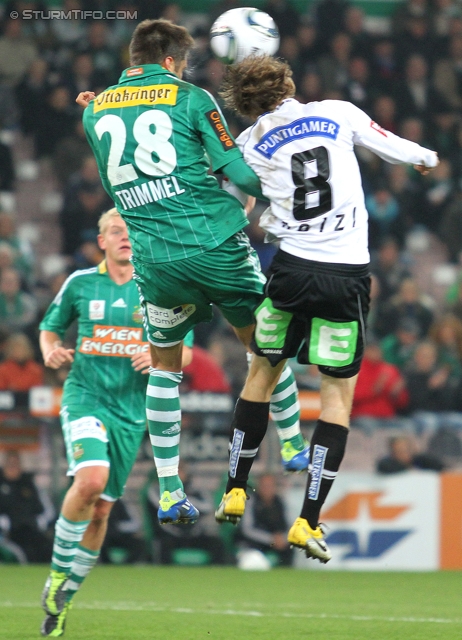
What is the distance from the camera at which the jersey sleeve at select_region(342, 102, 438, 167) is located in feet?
17.9

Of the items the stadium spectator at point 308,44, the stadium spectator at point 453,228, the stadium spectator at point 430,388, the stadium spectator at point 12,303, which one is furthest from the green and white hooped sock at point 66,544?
the stadium spectator at point 308,44

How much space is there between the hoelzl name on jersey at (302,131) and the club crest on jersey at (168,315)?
91cm

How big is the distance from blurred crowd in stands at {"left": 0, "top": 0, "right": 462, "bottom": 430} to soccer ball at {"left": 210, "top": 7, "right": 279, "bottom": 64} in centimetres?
584

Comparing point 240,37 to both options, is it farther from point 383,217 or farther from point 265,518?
point 383,217

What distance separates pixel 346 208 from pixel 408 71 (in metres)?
11.5

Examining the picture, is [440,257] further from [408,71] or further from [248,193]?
[248,193]

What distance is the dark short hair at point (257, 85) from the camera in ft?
18.2

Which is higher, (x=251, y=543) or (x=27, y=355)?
(x=27, y=355)

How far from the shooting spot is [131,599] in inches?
354

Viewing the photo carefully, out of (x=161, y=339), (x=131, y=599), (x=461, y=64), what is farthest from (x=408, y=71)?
(x=161, y=339)

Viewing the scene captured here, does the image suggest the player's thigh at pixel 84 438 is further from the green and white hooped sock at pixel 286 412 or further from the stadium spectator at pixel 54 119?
the stadium spectator at pixel 54 119

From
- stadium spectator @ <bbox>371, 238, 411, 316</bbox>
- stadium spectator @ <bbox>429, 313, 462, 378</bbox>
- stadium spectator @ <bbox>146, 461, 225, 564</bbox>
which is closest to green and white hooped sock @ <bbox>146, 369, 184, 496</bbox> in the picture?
stadium spectator @ <bbox>146, 461, 225, 564</bbox>

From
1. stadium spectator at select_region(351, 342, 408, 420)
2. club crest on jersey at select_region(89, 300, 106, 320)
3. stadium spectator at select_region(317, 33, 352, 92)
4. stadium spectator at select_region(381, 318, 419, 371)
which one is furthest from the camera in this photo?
stadium spectator at select_region(317, 33, 352, 92)

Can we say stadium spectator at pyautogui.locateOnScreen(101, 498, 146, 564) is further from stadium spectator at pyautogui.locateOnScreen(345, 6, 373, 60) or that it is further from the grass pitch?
stadium spectator at pyautogui.locateOnScreen(345, 6, 373, 60)
